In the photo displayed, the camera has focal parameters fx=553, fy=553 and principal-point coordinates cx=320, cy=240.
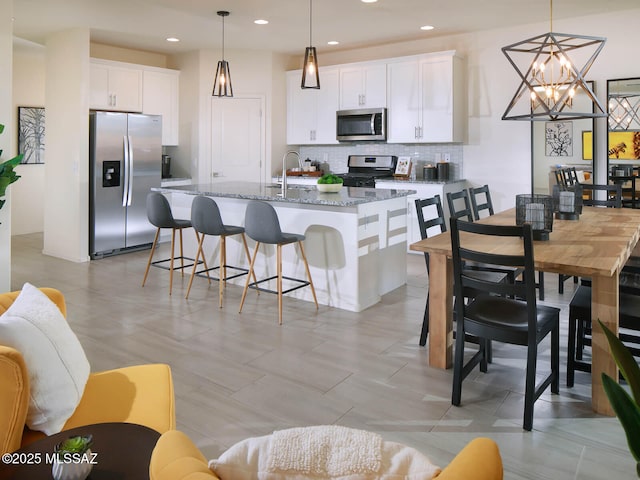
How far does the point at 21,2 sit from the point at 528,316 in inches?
205

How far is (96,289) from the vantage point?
5.04 m

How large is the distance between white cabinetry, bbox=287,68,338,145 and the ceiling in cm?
58

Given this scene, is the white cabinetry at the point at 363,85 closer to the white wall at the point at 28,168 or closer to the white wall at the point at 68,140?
the white wall at the point at 68,140

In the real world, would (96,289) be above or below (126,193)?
below

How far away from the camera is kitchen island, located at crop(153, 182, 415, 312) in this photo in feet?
14.4

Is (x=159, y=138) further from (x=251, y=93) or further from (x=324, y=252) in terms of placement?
(x=324, y=252)

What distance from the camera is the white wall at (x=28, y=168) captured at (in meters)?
7.84

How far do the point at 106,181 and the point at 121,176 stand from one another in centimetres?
20

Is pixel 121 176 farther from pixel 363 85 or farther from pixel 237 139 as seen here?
pixel 363 85

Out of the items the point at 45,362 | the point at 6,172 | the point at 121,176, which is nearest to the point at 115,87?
the point at 121,176

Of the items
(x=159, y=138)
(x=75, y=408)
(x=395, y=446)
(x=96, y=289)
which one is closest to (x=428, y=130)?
(x=159, y=138)

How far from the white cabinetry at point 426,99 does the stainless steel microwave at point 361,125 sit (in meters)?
0.11

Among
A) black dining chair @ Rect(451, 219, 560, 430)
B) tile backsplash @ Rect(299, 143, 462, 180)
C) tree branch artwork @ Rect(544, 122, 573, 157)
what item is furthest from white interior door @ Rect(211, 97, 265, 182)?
black dining chair @ Rect(451, 219, 560, 430)

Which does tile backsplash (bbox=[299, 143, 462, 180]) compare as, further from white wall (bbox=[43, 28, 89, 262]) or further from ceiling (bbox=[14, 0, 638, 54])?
white wall (bbox=[43, 28, 89, 262])
